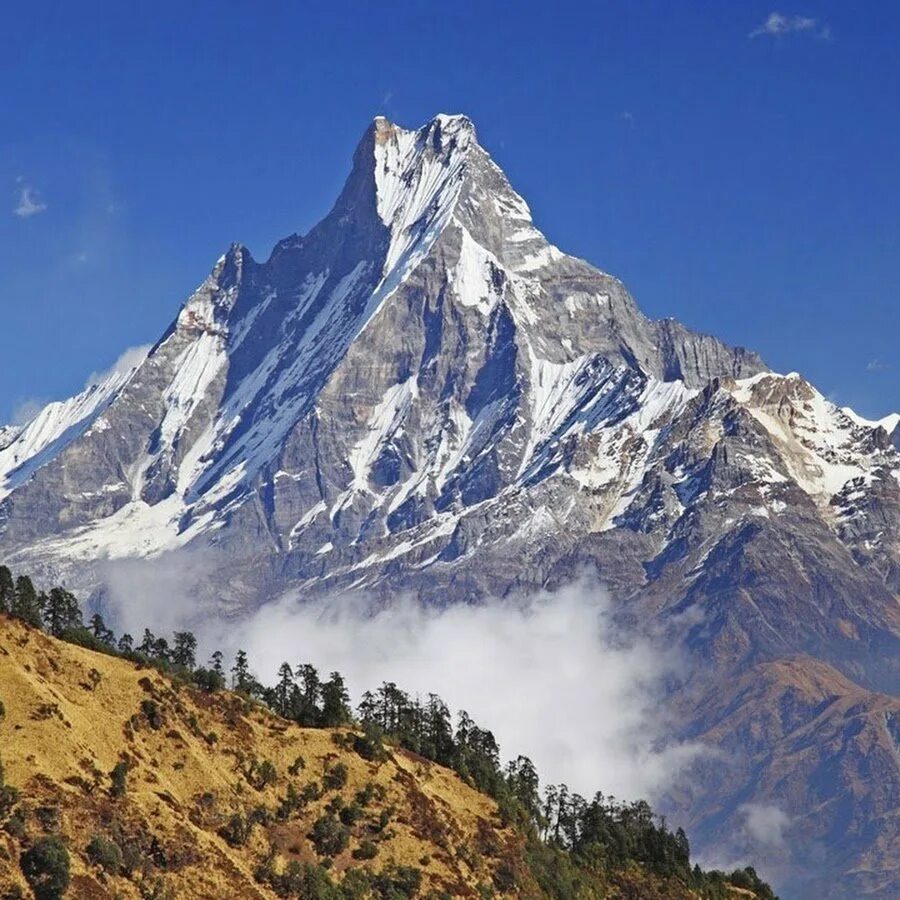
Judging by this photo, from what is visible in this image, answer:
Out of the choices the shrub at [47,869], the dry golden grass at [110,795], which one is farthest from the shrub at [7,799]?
the shrub at [47,869]

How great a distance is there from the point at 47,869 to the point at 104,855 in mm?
7885

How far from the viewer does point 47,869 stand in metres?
161

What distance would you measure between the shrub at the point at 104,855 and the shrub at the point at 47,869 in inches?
212

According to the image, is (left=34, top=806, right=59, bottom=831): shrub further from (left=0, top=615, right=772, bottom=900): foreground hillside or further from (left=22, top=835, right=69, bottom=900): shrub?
(left=22, top=835, right=69, bottom=900): shrub

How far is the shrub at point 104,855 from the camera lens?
168000 mm

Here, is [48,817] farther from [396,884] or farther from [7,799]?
[396,884]

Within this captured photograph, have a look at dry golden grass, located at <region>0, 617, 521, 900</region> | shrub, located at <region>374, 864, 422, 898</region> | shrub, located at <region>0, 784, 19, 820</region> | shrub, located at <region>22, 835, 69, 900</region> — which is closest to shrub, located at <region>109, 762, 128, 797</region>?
dry golden grass, located at <region>0, 617, 521, 900</region>

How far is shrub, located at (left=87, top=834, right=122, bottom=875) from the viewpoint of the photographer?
A: 551 feet

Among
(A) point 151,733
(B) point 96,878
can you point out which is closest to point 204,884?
(B) point 96,878

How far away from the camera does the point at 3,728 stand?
Answer: 179250 mm

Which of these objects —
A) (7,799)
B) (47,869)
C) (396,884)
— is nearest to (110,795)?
(7,799)

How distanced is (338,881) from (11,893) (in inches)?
1725

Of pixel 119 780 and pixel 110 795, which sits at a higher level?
pixel 119 780

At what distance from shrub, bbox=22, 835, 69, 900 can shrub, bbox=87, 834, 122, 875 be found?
5.37 m
